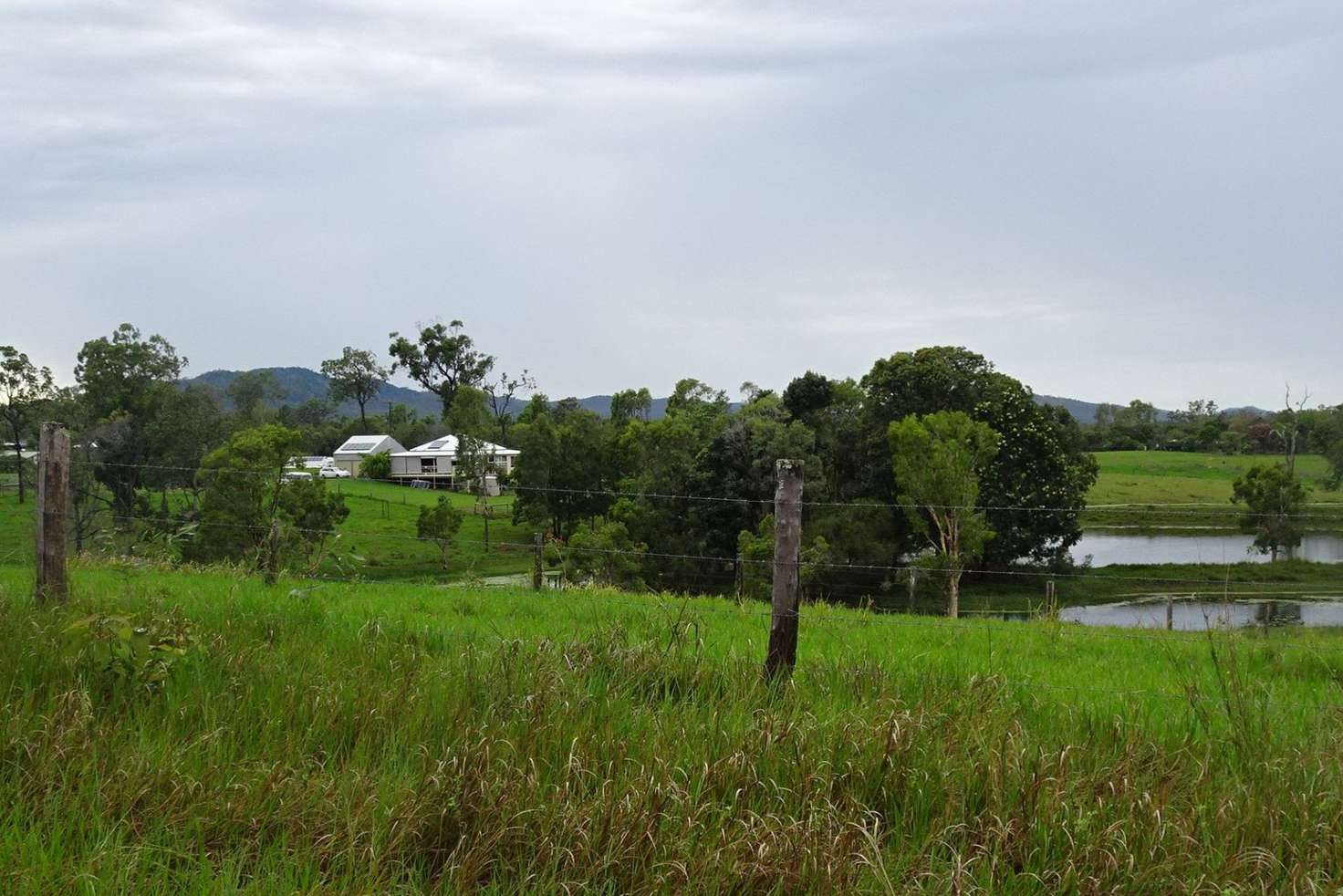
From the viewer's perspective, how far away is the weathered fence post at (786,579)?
6371 millimetres

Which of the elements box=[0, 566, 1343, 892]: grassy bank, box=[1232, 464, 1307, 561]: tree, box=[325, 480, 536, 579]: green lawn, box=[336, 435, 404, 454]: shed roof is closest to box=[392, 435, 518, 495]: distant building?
box=[336, 435, 404, 454]: shed roof

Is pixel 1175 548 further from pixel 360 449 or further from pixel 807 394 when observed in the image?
pixel 360 449

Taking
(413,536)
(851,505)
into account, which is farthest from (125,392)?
(851,505)

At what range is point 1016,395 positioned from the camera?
46.7 m

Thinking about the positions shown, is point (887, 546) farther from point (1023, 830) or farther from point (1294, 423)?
point (1023, 830)

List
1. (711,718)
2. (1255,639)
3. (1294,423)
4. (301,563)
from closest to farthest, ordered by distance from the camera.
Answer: (711,718) → (1255,639) → (301,563) → (1294,423)

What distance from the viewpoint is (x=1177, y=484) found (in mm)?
69375

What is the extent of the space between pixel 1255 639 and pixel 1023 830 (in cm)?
720

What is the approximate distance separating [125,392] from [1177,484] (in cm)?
7238

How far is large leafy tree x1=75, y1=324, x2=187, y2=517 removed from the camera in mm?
55625

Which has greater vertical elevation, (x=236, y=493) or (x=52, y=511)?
(x=52, y=511)

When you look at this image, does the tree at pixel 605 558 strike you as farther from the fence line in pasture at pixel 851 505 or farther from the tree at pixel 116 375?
the tree at pixel 116 375

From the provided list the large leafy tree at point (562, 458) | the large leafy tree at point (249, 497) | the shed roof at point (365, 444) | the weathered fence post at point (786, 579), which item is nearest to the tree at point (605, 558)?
the large leafy tree at point (249, 497)

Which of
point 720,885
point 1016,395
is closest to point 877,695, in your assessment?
point 720,885
